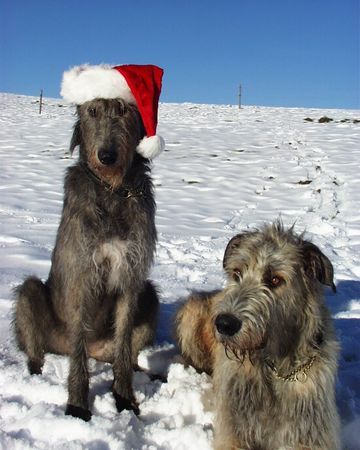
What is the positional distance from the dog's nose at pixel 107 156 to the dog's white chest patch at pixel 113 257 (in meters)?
0.52

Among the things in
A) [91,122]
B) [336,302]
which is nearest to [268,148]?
[336,302]

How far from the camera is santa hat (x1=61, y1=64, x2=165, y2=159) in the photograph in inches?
138

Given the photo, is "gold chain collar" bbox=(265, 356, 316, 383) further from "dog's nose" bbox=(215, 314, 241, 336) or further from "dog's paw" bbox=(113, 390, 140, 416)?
"dog's paw" bbox=(113, 390, 140, 416)

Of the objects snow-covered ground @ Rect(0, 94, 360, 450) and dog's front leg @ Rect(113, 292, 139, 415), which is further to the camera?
dog's front leg @ Rect(113, 292, 139, 415)

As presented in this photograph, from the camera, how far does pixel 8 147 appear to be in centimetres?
1557

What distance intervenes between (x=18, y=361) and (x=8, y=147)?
12.7 meters

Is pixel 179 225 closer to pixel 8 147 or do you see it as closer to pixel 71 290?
pixel 71 290

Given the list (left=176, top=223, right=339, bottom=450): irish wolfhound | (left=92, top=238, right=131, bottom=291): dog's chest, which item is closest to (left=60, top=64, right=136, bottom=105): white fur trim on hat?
(left=92, top=238, right=131, bottom=291): dog's chest

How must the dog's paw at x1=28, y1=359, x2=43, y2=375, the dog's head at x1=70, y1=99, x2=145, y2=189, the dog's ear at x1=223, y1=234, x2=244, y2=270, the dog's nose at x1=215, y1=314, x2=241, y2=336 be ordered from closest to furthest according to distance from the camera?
1. the dog's nose at x1=215, y1=314, x2=241, y2=336
2. the dog's ear at x1=223, y1=234, x2=244, y2=270
3. the dog's head at x1=70, y1=99, x2=145, y2=189
4. the dog's paw at x1=28, y1=359, x2=43, y2=375

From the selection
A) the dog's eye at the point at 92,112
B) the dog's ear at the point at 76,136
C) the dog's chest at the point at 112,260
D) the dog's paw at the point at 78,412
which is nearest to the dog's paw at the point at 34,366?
Answer: the dog's paw at the point at 78,412

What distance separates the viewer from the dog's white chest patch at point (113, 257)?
11.4 feet

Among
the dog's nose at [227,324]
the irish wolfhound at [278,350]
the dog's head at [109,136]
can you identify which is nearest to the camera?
the dog's nose at [227,324]

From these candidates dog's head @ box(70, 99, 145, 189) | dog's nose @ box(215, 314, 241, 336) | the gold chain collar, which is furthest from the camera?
dog's head @ box(70, 99, 145, 189)

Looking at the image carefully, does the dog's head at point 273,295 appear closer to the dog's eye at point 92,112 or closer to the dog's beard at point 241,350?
the dog's beard at point 241,350
